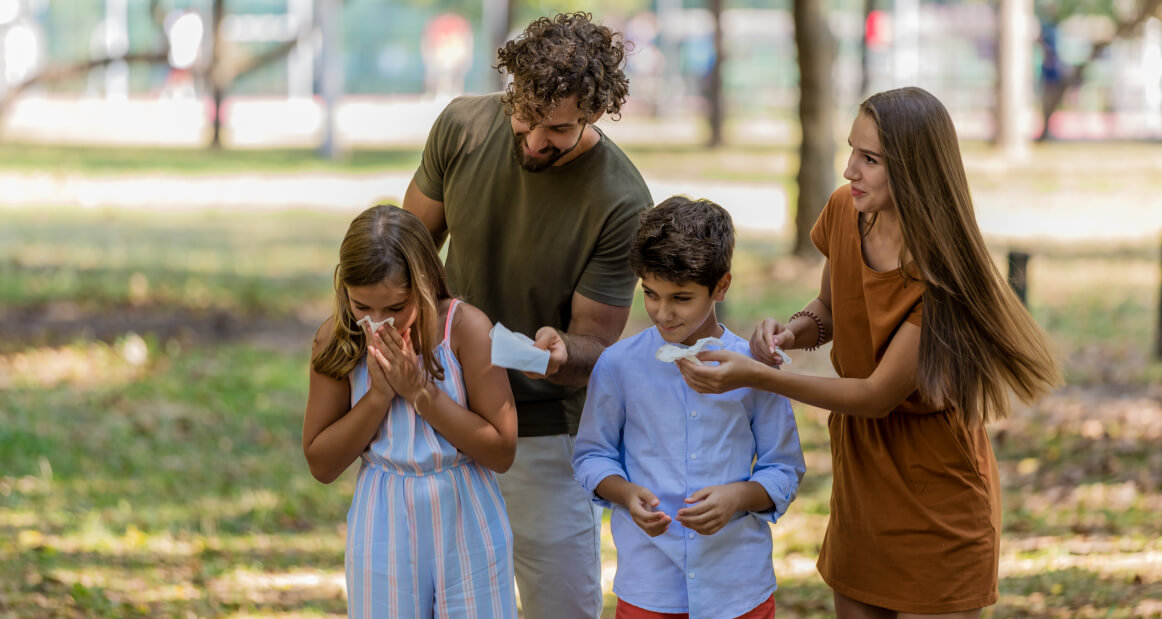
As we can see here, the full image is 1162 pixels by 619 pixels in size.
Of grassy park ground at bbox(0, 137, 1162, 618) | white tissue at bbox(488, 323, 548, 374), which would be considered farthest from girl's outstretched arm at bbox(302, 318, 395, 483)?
grassy park ground at bbox(0, 137, 1162, 618)

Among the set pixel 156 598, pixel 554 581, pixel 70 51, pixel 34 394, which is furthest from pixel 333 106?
pixel 70 51

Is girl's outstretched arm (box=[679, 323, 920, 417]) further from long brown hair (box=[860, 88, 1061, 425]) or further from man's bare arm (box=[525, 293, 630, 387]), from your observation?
man's bare arm (box=[525, 293, 630, 387])

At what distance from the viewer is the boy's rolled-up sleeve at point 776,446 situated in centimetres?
325

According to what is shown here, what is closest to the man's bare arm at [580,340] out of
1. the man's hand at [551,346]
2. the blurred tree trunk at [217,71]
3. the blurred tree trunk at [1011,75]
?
the man's hand at [551,346]

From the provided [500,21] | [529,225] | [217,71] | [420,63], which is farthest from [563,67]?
[420,63]

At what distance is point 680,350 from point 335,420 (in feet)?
2.91

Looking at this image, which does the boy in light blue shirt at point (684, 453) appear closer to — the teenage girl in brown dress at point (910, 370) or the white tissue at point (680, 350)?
the white tissue at point (680, 350)

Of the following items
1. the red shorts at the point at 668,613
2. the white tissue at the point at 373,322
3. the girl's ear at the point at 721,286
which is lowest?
the red shorts at the point at 668,613

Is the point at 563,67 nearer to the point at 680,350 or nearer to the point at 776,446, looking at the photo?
the point at 680,350

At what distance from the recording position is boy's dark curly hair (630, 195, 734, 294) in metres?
3.13

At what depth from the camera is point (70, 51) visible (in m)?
51.2

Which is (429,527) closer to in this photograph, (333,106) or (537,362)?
(537,362)

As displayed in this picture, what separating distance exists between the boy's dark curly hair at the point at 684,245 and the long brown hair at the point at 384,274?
514mm

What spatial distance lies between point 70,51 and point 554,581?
52.4 m
